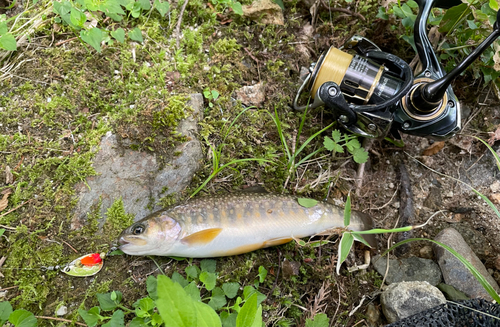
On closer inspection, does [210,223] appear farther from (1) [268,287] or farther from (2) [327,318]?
(2) [327,318]

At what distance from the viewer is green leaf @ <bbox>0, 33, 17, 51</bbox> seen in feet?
9.26

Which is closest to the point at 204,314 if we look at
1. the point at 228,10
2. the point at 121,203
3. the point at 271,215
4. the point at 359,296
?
the point at 271,215

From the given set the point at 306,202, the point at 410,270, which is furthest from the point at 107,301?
the point at 410,270

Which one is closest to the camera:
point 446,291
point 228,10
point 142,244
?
point 142,244

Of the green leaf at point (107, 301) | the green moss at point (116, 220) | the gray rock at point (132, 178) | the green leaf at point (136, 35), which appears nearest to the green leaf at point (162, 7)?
the green leaf at point (136, 35)

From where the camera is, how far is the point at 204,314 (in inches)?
56.2

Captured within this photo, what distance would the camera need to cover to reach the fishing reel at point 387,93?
2717mm

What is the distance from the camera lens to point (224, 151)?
3.00 meters

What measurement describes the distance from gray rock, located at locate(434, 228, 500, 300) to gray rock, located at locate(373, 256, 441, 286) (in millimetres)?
80

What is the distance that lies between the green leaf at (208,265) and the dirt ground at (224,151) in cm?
8

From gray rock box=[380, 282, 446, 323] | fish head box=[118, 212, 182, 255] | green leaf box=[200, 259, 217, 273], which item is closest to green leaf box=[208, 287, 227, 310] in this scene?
green leaf box=[200, 259, 217, 273]

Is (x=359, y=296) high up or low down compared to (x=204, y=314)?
down

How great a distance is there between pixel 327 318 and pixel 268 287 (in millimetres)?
484

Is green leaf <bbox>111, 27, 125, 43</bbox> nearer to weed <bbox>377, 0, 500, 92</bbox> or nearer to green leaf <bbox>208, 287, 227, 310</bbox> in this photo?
green leaf <bbox>208, 287, 227, 310</bbox>
